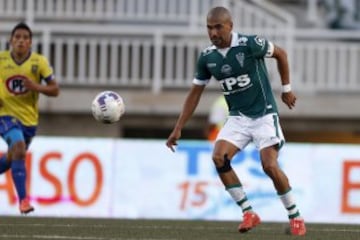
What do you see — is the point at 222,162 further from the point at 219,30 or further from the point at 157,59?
the point at 157,59

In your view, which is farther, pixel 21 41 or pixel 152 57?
pixel 152 57

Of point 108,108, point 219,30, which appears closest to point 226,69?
point 219,30

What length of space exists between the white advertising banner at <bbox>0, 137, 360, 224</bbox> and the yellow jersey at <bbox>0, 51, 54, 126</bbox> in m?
3.58

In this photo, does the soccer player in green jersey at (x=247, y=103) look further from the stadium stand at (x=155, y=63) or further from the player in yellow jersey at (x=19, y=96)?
the stadium stand at (x=155, y=63)

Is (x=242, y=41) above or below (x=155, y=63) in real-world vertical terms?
above

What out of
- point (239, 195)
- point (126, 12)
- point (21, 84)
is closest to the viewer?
point (239, 195)

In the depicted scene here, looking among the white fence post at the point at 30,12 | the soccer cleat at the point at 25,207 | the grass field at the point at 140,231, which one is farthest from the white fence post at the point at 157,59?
the grass field at the point at 140,231

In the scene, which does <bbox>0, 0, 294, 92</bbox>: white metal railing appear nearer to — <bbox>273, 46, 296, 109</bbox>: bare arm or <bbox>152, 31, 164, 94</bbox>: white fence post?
<bbox>152, 31, 164, 94</bbox>: white fence post

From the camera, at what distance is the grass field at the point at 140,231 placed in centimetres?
1255

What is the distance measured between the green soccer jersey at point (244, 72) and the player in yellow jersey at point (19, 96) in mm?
3173

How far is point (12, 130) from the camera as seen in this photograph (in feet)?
54.1

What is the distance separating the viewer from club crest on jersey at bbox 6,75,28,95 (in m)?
16.6

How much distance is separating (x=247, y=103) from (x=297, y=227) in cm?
126

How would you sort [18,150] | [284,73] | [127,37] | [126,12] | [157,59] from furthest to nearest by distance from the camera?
[126,12] < [127,37] < [157,59] < [18,150] < [284,73]
